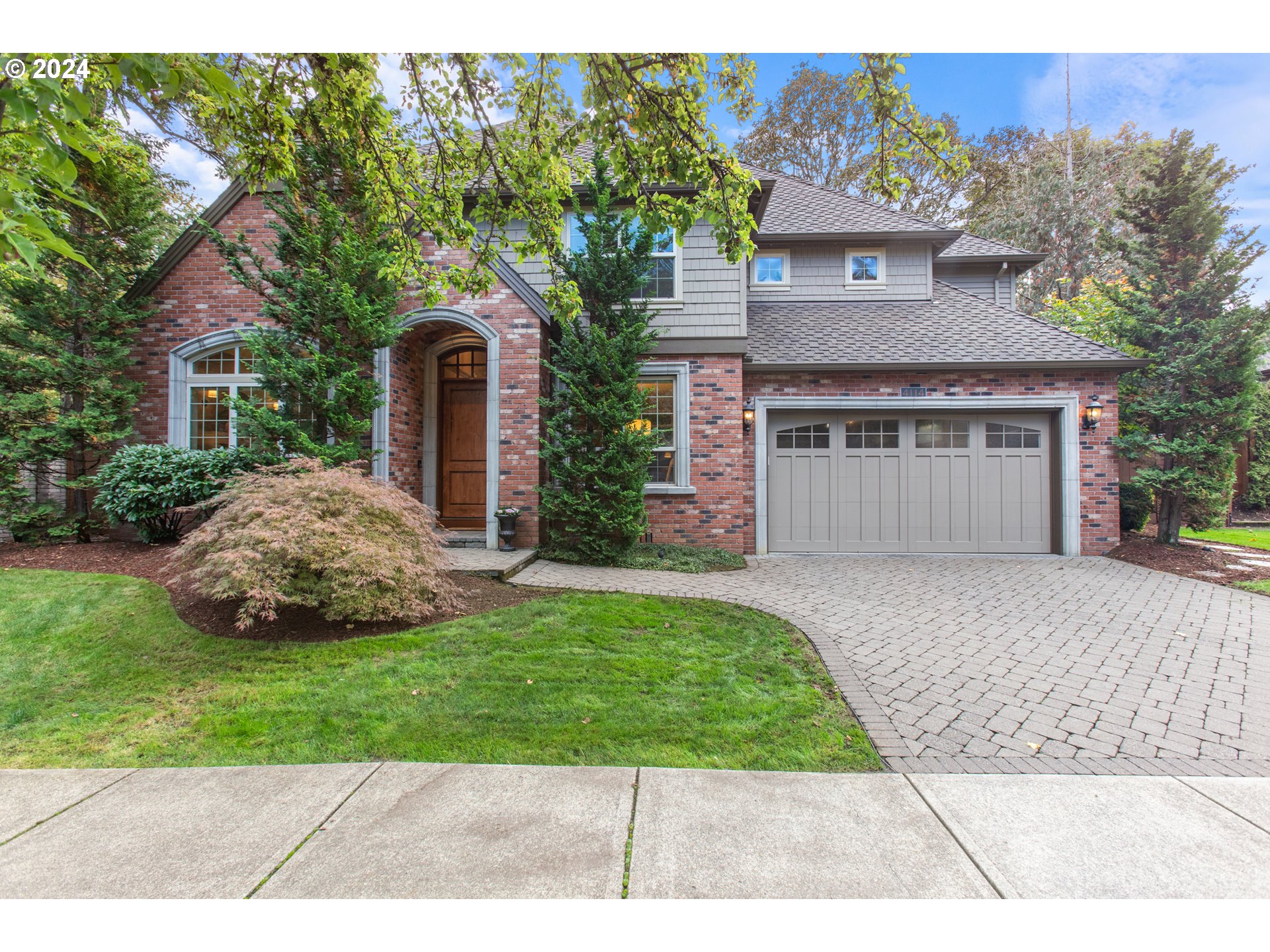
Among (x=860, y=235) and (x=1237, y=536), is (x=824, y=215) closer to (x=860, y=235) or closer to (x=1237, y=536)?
(x=860, y=235)

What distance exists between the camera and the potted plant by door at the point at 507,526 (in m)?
7.52

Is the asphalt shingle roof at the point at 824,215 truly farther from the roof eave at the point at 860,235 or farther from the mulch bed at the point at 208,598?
the mulch bed at the point at 208,598

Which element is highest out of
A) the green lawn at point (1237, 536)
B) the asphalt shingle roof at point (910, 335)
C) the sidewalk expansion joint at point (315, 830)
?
the asphalt shingle roof at point (910, 335)

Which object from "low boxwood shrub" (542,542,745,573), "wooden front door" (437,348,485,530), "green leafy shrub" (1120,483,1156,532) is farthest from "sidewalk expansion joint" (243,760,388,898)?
"green leafy shrub" (1120,483,1156,532)

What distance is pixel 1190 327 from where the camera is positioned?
8.17 meters

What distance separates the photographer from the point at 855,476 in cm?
900

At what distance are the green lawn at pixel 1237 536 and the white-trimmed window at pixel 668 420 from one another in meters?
9.04

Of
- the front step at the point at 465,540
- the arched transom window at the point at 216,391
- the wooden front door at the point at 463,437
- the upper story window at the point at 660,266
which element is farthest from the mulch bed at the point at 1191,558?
the arched transom window at the point at 216,391

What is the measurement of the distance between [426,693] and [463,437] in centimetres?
624

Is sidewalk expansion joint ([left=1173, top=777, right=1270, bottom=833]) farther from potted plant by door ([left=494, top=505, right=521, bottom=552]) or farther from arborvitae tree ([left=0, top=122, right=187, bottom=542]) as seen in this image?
arborvitae tree ([left=0, top=122, right=187, bottom=542])

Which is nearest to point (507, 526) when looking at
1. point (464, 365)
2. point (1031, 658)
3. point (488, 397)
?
point (488, 397)

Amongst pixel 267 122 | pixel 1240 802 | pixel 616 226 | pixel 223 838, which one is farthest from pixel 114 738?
pixel 616 226

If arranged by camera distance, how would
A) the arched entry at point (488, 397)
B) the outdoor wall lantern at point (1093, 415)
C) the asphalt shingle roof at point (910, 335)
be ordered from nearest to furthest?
the arched entry at point (488, 397)
the outdoor wall lantern at point (1093, 415)
the asphalt shingle roof at point (910, 335)

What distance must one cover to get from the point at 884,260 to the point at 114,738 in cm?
1244
